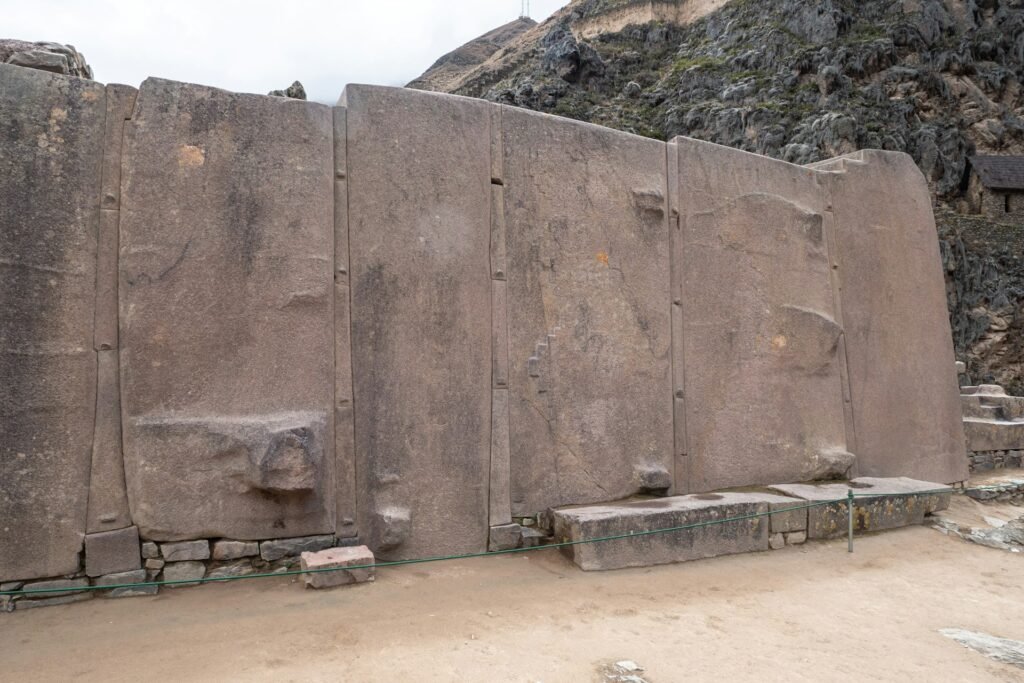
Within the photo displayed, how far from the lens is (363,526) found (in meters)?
4.40

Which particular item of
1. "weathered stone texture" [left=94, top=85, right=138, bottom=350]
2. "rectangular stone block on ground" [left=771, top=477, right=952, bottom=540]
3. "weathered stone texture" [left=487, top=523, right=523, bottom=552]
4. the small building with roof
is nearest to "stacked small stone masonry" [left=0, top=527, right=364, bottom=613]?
"weathered stone texture" [left=487, top=523, right=523, bottom=552]

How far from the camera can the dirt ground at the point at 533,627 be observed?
3.16 m

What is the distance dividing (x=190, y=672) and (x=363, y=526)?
149 cm

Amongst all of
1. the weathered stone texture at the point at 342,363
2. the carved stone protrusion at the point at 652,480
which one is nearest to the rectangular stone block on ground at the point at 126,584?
the weathered stone texture at the point at 342,363

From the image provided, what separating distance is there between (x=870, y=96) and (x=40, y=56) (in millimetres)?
35686

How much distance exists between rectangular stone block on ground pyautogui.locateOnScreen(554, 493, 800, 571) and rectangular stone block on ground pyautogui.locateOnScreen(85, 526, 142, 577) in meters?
2.68

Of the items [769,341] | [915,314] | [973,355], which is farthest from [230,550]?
[973,355]

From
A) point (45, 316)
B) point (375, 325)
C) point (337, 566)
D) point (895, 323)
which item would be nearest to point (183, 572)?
point (337, 566)

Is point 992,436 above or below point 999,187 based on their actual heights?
below

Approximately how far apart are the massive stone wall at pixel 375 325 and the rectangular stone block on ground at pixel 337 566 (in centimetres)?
21

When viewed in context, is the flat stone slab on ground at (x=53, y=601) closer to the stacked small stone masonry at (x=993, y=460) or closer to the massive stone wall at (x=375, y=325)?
the massive stone wall at (x=375, y=325)

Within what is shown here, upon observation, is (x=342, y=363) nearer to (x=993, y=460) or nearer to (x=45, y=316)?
(x=45, y=316)

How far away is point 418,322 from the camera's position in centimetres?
469

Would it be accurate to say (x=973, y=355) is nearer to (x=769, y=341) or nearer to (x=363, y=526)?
(x=769, y=341)
